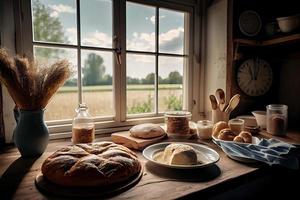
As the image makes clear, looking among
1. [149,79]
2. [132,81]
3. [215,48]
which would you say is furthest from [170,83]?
[215,48]

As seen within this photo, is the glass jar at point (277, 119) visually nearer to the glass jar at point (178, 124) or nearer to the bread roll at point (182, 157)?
the glass jar at point (178, 124)

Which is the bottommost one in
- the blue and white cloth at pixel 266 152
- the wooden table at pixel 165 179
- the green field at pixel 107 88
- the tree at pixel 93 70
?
the wooden table at pixel 165 179

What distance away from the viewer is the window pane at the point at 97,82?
1.22 meters

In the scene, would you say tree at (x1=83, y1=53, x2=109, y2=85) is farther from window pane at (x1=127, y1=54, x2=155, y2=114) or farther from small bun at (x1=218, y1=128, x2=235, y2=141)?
small bun at (x1=218, y1=128, x2=235, y2=141)

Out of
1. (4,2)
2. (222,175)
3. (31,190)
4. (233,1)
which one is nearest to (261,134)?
(222,175)

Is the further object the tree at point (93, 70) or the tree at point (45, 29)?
the tree at point (93, 70)

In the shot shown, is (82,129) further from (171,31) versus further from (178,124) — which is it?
(171,31)

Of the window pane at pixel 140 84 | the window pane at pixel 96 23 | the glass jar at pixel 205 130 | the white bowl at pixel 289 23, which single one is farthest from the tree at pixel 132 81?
the white bowl at pixel 289 23

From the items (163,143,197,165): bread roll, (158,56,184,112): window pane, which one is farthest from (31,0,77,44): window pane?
(163,143,197,165): bread roll

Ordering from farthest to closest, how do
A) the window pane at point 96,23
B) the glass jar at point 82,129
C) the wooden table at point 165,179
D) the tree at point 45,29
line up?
1. the window pane at point 96,23
2. the tree at point 45,29
3. the glass jar at point 82,129
4. the wooden table at point 165,179

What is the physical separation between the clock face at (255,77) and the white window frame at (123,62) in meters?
0.28

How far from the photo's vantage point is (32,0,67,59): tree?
1089 mm

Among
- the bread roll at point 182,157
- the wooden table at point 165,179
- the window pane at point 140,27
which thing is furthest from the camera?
the window pane at point 140,27

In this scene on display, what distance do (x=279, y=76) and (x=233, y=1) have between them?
66 cm
